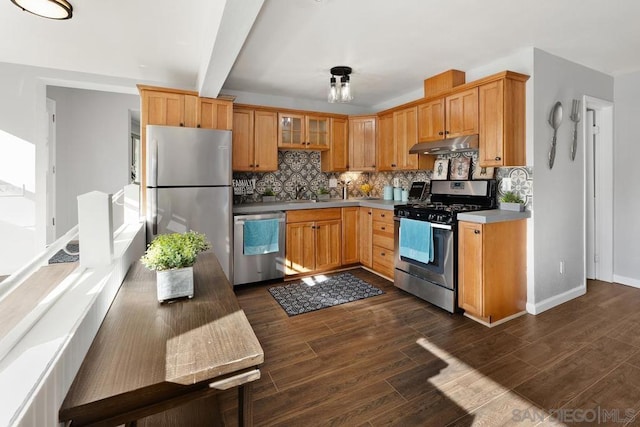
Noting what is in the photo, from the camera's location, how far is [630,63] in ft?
11.1

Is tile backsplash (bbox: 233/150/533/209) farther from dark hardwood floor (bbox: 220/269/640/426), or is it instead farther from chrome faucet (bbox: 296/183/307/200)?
dark hardwood floor (bbox: 220/269/640/426)

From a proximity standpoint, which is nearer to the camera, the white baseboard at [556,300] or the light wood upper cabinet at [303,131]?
the white baseboard at [556,300]

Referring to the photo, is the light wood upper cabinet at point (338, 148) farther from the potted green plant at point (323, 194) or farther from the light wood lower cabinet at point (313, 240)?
the light wood lower cabinet at point (313, 240)

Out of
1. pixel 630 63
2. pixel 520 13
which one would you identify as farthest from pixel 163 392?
pixel 630 63

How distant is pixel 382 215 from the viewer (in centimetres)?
402

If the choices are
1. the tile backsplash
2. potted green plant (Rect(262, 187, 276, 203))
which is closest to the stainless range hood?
the tile backsplash

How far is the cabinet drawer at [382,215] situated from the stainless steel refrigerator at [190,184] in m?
1.88

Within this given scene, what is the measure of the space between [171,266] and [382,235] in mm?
3075

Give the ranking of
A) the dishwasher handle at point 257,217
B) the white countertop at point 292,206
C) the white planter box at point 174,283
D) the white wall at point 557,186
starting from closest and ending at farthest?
the white planter box at point 174,283 < the white wall at point 557,186 < the dishwasher handle at point 257,217 < the white countertop at point 292,206

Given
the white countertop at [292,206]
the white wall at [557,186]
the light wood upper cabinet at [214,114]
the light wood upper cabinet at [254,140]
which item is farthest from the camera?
the light wood upper cabinet at [254,140]

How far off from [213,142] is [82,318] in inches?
109

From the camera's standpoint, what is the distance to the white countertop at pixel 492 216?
106 inches

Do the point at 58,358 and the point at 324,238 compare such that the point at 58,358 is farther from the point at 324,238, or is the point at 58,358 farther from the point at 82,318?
the point at 324,238

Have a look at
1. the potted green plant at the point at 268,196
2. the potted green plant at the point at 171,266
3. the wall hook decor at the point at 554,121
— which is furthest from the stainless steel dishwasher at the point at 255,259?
the wall hook decor at the point at 554,121
